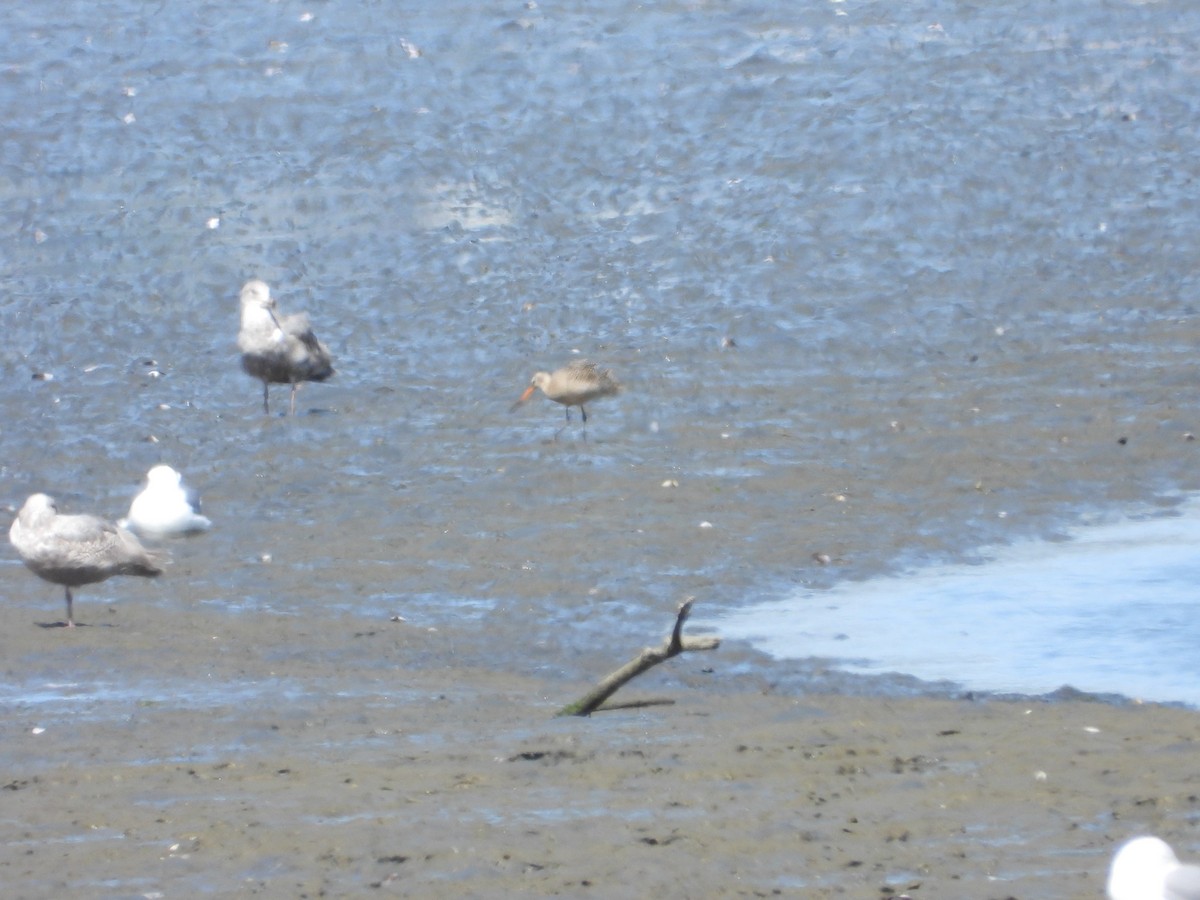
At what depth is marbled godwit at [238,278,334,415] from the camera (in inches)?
458

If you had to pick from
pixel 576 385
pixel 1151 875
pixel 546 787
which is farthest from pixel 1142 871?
pixel 576 385

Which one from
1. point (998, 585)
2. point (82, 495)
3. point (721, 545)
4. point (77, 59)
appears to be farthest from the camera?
point (77, 59)

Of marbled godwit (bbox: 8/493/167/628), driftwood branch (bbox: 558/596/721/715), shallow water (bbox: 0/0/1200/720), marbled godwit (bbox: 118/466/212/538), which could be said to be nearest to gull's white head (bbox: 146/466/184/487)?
marbled godwit (bbox: 118/466/212/538)

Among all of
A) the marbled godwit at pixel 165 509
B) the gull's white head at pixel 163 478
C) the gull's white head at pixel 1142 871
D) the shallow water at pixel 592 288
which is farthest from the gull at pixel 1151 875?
the gull's white head at pixel 163 478

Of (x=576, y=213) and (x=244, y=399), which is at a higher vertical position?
(x=576, y=213)

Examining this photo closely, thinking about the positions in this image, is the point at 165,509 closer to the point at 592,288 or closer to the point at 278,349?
the point at 278,349

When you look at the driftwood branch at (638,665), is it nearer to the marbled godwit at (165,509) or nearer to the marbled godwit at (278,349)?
the marbled godwit at (165,509)

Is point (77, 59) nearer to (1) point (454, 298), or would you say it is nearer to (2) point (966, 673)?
(1) point (454, 298)

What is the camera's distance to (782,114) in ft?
52.4

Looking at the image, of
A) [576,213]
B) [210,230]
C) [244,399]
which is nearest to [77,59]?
[210,230]

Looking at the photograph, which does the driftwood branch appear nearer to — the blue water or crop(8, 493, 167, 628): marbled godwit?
the blue water

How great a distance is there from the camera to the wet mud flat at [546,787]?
16.5 ft

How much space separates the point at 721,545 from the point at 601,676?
1800mm

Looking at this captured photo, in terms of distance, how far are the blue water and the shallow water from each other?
0.27 m
